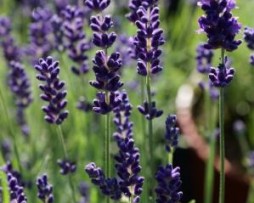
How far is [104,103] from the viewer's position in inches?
71.6

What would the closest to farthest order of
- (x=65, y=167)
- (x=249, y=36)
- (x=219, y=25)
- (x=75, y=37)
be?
(x=219, y=25) < (x=249, y=36) < (x=65, y=167) < (x=75, y=37)

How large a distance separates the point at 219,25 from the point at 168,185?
0.40m

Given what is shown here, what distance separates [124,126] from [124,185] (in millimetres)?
475

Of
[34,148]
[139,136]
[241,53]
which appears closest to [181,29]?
[241,53]

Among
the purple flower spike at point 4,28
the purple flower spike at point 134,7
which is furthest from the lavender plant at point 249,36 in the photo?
the purple flower spike at point 4,28

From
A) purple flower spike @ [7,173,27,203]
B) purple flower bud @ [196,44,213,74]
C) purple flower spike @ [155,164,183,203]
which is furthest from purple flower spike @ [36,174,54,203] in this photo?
purple flower bud @ [196,44,213,74]

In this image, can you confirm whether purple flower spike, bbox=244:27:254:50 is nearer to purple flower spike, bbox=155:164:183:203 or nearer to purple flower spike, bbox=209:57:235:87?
purple flower spike, bbox=209:57:235:87

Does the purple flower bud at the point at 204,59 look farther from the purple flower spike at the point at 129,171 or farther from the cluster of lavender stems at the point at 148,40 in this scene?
the purple flower spike at the point at 129,171

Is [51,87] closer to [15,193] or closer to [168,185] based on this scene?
[15,193]

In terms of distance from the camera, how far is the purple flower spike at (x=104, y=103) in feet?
5.93

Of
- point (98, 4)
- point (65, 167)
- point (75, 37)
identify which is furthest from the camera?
point (75, 37)

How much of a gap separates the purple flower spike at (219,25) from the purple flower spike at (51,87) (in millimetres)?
435

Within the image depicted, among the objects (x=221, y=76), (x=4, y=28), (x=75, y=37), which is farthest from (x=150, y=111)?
(x=4, y=28)

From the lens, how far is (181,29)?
452cm
